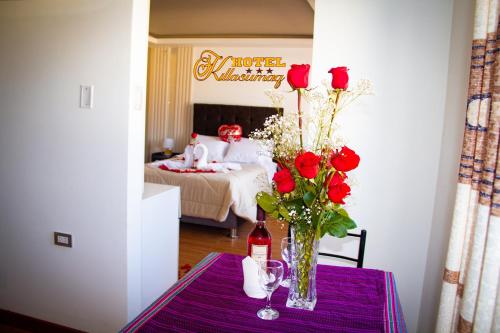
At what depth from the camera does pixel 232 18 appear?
17.1 ft

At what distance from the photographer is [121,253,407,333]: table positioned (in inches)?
45.3

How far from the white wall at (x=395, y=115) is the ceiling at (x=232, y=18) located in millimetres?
2245

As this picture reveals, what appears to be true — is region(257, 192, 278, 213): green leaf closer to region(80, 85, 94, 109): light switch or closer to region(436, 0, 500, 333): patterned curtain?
region(436, 0, 500, 333): patterned curtain

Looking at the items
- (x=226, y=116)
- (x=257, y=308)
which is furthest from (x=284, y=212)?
(x=226, y=116)

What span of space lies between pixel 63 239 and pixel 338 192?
1839mm

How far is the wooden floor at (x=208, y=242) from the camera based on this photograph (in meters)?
3.72

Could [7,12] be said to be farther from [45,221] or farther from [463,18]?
[463,18]

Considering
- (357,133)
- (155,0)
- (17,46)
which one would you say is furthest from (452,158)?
(155,0)

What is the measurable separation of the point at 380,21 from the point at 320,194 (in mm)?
1396

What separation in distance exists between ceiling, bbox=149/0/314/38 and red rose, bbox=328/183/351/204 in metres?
3.60

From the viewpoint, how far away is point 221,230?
4.63m

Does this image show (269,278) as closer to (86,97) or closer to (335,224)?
(335,224)

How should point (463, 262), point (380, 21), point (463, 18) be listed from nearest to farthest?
point (463, 262) < point (463, 18) < point (380, 21)

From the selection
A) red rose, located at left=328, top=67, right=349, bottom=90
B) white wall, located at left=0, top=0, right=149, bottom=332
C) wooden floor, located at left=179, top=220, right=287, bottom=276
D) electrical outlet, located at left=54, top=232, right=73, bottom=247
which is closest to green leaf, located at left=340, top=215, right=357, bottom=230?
red rose, located at left=328, top=67, right=349, bottom=90
